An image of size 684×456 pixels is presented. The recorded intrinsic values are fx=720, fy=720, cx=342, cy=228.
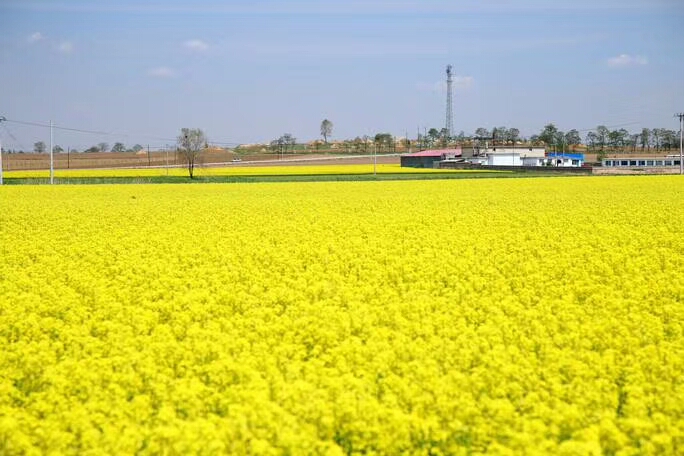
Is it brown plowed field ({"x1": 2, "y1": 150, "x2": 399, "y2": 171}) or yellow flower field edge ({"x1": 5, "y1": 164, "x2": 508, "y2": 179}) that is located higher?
brown plowed field ({"x1": 2, "y1": 150, "x2": 399, "y2": 171})

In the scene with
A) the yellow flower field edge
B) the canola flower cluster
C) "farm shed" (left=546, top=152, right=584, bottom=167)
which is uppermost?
"farm shed" (left=546, top=152, right=584, bottom=167)

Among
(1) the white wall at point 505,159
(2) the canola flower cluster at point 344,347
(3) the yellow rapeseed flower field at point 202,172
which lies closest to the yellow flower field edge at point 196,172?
(3) the yellow rapeseed flower field at point 202,172

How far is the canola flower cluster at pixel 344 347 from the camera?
623 centimetres

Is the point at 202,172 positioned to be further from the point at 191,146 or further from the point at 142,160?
the point at 142,160

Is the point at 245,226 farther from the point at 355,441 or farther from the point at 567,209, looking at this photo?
the point at 355,441

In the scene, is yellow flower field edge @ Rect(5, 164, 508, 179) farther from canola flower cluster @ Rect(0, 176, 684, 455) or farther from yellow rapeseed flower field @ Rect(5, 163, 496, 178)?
canola flower cluster @ Rect(0, 176, 684, 455)

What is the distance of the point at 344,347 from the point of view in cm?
813

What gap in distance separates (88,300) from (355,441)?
6.12 metres

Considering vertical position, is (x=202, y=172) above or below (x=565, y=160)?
below

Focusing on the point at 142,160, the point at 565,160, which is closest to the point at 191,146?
the point at 142,160

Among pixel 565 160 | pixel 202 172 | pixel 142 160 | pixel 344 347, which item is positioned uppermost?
pixel 142 160

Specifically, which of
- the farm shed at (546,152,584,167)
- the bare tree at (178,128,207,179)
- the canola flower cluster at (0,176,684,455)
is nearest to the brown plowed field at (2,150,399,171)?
the bare tree at (178,128,207,179)

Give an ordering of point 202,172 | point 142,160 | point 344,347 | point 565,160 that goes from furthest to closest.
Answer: point 142,160
point 565,160
point 202,172
point 344,347

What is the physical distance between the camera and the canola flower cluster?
6227 millimetres
